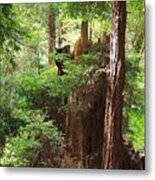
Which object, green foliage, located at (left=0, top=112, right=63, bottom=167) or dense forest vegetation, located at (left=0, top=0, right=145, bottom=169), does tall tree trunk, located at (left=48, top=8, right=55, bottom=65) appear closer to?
dense forest vegetation, located at (left=0, top=0, right=145, bottom=169)

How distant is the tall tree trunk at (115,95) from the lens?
6.86 feet

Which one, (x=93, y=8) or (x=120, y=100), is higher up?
(x=93, y=8)

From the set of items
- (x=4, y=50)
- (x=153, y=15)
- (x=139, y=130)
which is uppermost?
(x=153, y=15)

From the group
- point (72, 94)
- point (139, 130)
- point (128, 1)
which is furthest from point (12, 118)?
point (128, 1)

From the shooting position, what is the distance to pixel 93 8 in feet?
6.95

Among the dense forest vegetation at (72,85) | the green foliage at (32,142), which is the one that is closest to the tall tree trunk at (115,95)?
the dense forest vegetation at (72,85)

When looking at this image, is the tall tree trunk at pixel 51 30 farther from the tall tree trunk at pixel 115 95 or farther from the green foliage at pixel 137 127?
the green foliage at pixel 137 127

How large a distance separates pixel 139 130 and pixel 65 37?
508 millimetres

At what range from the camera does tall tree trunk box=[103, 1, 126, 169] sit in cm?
209

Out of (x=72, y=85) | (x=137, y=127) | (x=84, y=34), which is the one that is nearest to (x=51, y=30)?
(x=84, y=34)

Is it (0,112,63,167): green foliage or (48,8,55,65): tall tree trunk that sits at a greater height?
(48,8,55,65): tall tree trunk

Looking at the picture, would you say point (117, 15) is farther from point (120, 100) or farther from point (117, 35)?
point (120, 100)

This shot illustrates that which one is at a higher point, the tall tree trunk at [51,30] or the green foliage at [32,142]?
the tall tree trunk at [51,30]

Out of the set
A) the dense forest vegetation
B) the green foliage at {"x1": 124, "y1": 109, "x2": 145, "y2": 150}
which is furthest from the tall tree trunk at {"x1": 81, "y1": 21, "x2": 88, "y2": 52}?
the green foliage at {"x1": 124, "y1": 109, "x2": 145, "y2": 150}
